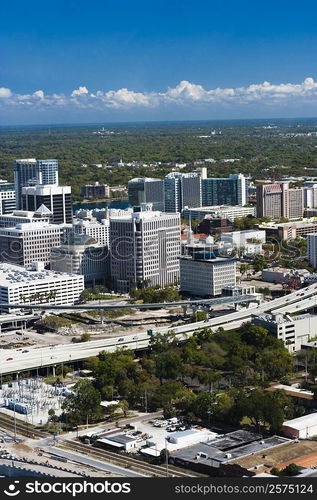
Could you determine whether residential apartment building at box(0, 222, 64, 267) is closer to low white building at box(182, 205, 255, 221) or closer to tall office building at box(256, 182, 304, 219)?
low white building at box(182, 205, 255, 221)

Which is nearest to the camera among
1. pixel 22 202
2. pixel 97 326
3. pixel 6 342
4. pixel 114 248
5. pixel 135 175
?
pixel 6 342

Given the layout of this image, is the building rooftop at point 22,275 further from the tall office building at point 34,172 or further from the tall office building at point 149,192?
the tall office building at point 149,192

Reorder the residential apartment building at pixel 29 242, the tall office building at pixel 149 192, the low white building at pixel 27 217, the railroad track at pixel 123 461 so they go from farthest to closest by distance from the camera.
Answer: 1. the tall office building at pixel 149 192
2. the low white building at pixel 27 217
3. the residential apartment building at pixel 29 242
4. the railroad track at pixel 123 461

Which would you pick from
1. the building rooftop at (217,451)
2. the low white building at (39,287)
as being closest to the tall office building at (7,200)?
the low white building at (39,287)

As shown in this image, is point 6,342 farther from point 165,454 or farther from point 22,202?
point 22,202

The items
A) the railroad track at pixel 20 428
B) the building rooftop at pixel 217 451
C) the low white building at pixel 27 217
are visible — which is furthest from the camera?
the low white building at pixel 27 217

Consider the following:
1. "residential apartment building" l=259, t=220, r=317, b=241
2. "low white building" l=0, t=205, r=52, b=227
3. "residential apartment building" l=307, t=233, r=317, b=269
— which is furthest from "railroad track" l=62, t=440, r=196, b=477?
"residential apartment building" l=259, t=220, r=317, b=241

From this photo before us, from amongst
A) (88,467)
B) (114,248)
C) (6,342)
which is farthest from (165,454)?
(114,248)
